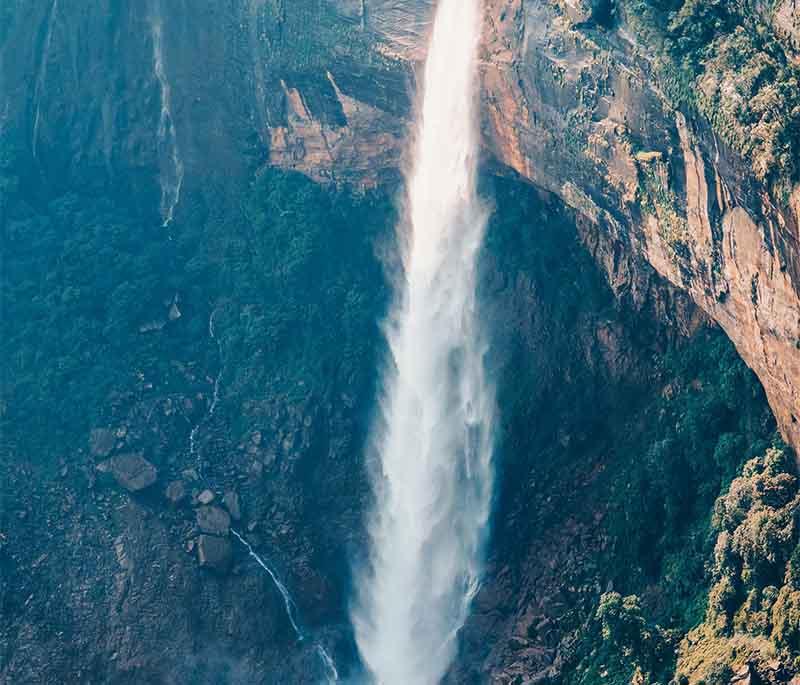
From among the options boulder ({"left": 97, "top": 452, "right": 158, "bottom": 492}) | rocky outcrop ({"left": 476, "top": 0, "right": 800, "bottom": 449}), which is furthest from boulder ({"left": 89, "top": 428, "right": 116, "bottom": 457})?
rocky outcrop ({"left": 476, "top": 0, "right": 800, "bottom": 449})

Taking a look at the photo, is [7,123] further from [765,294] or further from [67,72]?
[765,294]

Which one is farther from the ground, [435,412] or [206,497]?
[435,412]

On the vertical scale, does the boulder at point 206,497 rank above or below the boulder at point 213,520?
above

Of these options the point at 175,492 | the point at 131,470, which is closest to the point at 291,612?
the point at 175,492

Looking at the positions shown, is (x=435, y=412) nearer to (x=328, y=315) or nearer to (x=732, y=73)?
(x=328, y=315)

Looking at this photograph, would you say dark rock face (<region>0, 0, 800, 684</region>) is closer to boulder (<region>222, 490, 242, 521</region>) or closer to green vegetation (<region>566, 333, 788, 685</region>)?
boulder (<region>222, 490, 242, 521</region>)

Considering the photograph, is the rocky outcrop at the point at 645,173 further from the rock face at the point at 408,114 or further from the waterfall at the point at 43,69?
the waterfall at the point at 43,69

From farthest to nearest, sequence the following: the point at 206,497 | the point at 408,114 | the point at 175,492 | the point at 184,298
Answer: the point at 184,298 < the point at 408,114 < the point at 206,497 < the point at 175,492

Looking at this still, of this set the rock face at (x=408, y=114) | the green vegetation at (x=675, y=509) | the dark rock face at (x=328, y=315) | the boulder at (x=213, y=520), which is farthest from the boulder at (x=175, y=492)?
the green vegetation at (x=675, y=509)
